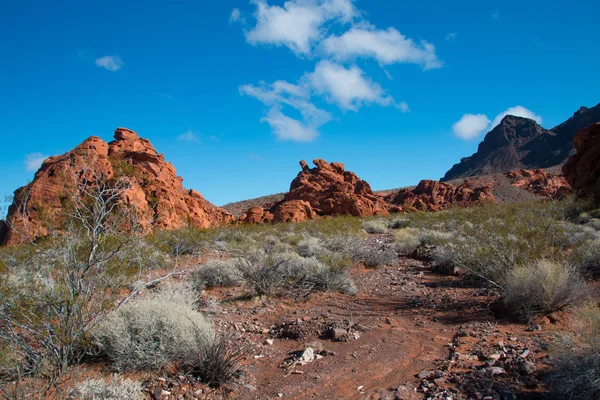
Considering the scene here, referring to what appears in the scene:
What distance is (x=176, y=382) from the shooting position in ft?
14.5

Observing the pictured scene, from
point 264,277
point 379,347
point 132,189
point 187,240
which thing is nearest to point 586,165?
point 187,240

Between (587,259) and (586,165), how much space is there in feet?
77.6

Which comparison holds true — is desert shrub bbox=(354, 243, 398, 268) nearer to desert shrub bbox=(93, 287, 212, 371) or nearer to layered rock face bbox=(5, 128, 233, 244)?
layered rock face bbox=(5, 128, 233, 244)

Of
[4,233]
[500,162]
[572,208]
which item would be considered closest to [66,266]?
[4,233]

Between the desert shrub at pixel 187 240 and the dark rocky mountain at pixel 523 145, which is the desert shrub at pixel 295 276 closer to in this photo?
the desert shrub at pixel 187 240

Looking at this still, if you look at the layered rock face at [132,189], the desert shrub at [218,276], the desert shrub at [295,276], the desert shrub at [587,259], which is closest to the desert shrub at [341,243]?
the desert shrub at [295,276]

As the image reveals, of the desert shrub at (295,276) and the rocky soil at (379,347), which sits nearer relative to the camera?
the rocky soil at (379,347)

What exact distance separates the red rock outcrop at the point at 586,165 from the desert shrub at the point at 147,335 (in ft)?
91.5

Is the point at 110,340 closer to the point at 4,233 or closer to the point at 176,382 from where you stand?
the point at 176,382

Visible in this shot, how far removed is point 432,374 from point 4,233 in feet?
63.9

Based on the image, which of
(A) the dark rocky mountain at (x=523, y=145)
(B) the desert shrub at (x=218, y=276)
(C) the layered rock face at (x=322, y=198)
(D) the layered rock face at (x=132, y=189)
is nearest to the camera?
(D) the layered rock face at (x=132, y=189)

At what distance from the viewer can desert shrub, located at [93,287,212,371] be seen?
4562mm

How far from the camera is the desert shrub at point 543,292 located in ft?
19.7

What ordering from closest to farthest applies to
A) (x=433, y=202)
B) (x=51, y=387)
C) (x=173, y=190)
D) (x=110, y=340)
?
(x=51, y=387) < (x=110, y=340) < (x=173, y=190) < (x=433, y=202)
